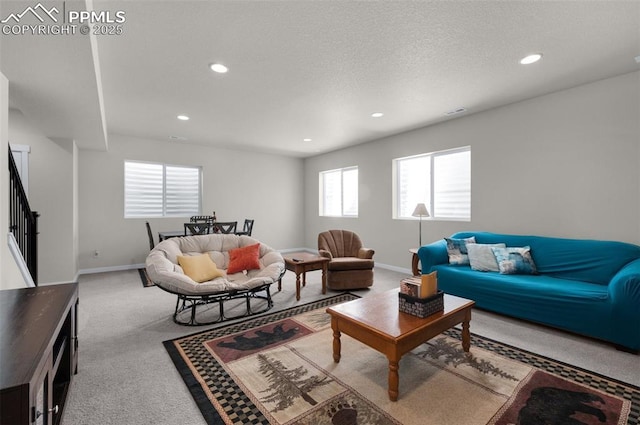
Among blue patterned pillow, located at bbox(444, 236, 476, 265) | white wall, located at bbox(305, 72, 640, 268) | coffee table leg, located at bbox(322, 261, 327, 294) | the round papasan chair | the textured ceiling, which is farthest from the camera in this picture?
coffee table leg, located at bbox(322, 261, 327, 294)

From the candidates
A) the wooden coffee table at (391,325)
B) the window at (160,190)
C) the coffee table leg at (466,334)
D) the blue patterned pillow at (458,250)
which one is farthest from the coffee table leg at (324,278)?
the window at (160,190)

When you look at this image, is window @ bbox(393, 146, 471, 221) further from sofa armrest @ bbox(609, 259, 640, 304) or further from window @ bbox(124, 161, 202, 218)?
window @ bbox(124, 161, 202, 218)

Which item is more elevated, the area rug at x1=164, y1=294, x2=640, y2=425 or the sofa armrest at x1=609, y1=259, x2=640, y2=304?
the sofa armrest at x1=609, y1=259, x2=640, y2=304

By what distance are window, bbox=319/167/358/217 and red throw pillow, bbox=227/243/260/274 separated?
339 centimetres

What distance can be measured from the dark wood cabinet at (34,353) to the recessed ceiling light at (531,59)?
4.03 meters

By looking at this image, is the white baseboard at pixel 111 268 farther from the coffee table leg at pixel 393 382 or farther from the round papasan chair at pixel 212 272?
the coffee table leg at pixel 393 382

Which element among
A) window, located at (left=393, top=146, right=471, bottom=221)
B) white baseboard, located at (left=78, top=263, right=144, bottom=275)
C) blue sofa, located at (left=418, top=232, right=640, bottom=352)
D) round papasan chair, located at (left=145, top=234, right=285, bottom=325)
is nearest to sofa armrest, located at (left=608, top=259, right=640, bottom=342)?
blue sofa, located at (left=418, top=232, right=640, bottom=352)

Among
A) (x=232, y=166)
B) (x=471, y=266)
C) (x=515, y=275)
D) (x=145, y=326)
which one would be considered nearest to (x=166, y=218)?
(x=232, y=166)

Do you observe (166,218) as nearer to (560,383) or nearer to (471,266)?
(471,266)

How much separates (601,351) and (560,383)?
2.81 ft

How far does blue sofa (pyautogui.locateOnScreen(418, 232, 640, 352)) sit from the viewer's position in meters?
2.35

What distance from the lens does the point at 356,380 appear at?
1990 mm

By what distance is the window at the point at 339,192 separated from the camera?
6.71 metres

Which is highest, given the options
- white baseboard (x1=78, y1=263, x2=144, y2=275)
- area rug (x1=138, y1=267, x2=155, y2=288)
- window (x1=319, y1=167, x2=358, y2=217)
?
window (x1=319, y1=167, x2=358, y2=217)
